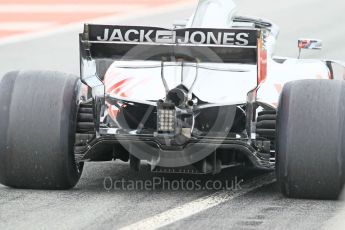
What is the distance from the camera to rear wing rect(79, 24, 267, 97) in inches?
287

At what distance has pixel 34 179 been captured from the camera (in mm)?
7402

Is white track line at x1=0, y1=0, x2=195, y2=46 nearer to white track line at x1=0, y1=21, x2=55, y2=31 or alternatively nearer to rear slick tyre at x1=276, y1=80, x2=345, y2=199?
white track line at x1=0, y1=21, x2=55, y2=31

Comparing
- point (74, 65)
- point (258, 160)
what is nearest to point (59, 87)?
point (258, 160)

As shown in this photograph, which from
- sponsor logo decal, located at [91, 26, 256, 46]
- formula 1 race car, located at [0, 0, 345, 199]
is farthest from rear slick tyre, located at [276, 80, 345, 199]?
sponsor logo decal, located at [91, 26, 256, 46]

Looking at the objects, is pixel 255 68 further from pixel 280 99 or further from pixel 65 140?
pixel 65 140

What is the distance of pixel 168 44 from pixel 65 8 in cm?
1301

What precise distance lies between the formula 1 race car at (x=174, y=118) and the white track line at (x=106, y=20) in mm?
9449

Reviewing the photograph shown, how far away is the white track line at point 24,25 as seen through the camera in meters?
18.1

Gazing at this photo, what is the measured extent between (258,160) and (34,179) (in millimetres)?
1697

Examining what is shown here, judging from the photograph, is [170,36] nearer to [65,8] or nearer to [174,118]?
[174,118]
